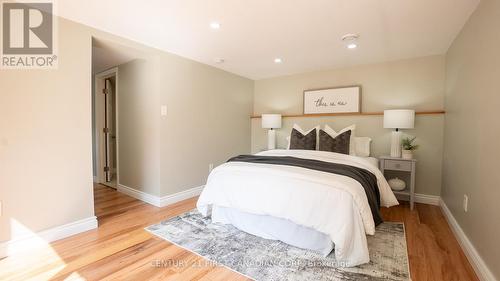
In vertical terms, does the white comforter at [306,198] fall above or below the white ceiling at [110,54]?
below

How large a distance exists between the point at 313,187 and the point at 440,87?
265 centimetres

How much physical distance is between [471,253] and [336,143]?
182 cm

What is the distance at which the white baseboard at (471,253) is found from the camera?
61.1 inches

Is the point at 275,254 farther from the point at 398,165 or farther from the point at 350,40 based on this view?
the point at 350,40

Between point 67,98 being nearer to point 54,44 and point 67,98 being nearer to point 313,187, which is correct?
point 54,44

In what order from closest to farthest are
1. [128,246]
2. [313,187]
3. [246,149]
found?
[313,187] → [128,246] → [246,149]

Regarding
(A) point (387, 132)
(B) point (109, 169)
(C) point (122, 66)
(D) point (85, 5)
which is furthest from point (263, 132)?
(D) point (85, 5)

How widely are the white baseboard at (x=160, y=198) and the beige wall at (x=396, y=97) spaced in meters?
2.13

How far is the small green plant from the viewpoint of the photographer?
3.08 metres

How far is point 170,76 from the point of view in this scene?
311 centimetres

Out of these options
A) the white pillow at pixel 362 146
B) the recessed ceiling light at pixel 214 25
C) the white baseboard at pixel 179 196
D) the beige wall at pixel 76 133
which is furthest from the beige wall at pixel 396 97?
the recessed ceiling light at pixel 214 25

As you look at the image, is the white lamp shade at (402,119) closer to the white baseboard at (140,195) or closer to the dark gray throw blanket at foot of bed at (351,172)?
the dark gray throw blanket at foot of bed at (351,172)

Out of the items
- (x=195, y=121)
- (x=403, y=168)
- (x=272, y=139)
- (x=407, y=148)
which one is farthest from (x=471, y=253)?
(x=195, y=121)

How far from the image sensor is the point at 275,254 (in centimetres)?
189
